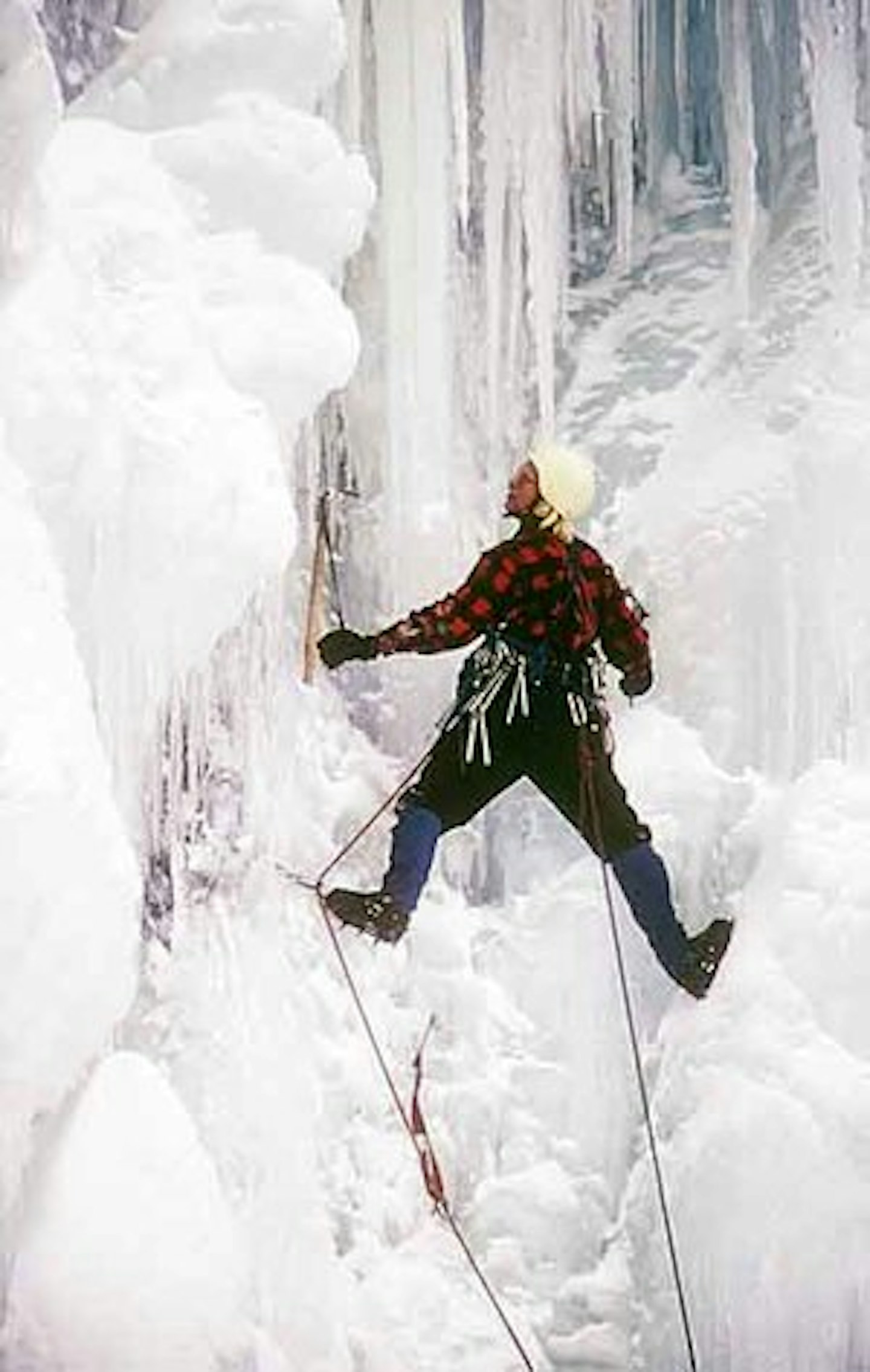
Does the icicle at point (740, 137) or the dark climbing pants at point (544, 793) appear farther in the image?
the icicle at point (740, 137)

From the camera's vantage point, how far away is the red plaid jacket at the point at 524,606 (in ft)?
8.39

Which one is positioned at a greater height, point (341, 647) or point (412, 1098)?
point (341, 647)

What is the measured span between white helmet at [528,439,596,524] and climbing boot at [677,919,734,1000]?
0.54 meters

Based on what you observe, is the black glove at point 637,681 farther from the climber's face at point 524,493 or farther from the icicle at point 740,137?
the icicle at point 740,137

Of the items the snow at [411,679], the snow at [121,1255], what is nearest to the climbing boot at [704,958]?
the snow at [411,679]

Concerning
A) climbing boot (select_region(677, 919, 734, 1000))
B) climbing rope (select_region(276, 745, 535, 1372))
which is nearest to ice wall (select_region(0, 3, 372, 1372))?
climbing rope (select_region(276, 745, 535, 1372))

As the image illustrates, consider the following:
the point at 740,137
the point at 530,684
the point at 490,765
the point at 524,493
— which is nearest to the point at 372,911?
the point at 490,765

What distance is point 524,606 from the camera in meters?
2.56

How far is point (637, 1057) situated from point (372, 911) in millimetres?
406

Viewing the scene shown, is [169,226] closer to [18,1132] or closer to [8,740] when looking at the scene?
[8,740]

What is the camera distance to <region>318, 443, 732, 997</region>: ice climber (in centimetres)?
256

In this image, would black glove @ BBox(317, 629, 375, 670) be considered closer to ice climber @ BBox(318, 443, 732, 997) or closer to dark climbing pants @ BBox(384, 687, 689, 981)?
ice climber @ BBox(318, 443, 732, 997)

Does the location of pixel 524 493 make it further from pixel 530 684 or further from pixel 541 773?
Result: pixel 541 773

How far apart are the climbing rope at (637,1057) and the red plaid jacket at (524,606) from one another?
0.46 feet
